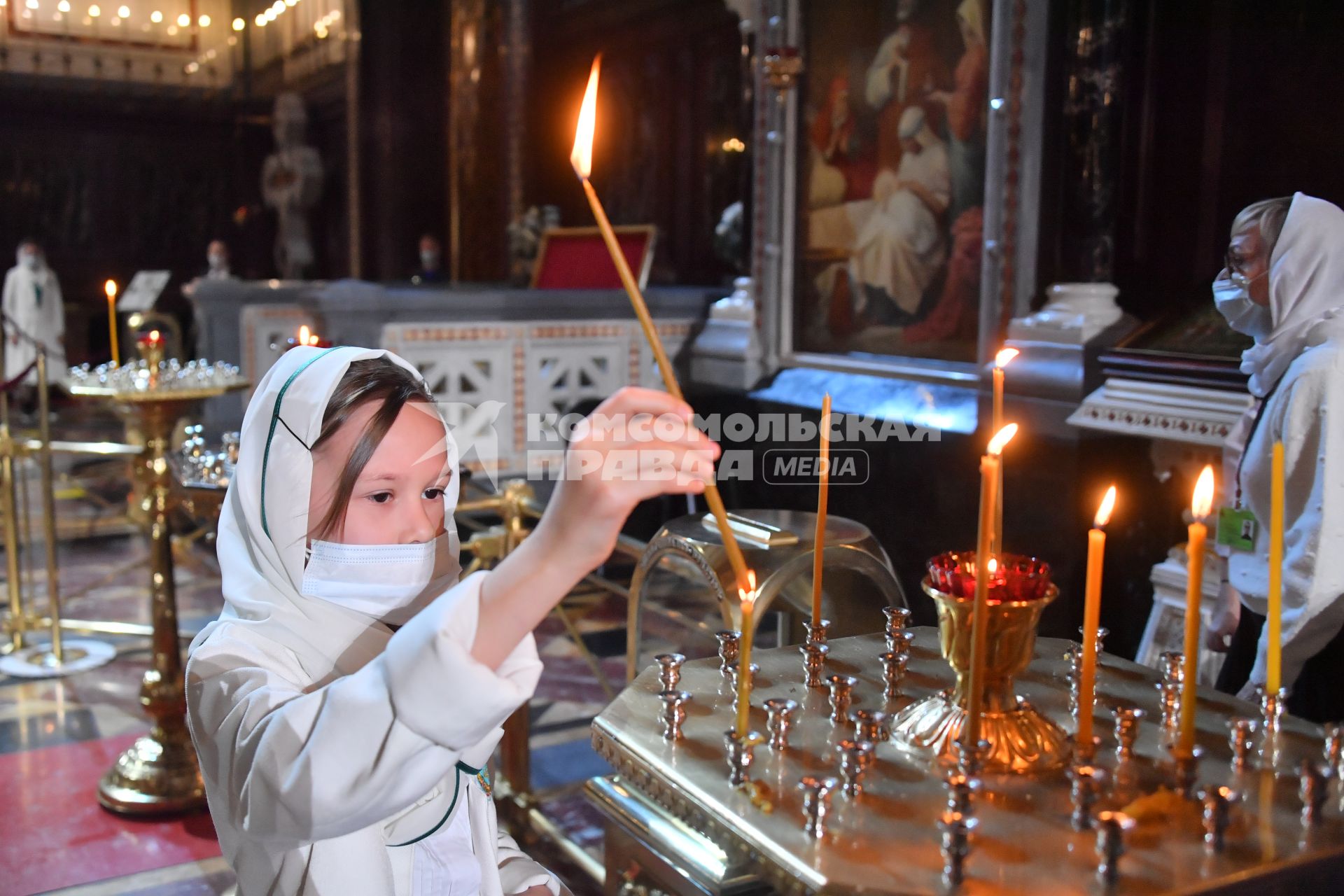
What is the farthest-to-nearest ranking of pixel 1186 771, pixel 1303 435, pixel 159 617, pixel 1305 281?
pixel 159 617 → pixel 1305 281 → pixel 1303 435 → pixel 1186 771

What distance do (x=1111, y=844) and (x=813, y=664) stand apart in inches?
22.1

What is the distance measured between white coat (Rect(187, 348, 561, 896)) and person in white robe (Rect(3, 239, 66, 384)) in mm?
12128

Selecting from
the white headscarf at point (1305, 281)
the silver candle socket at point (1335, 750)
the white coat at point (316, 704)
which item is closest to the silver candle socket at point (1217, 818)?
the silver candle socket at point (1335, 750)

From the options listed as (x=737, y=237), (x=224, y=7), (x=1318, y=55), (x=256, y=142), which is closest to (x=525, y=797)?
(x=1318, y=55)

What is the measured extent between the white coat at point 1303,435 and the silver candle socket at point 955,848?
4.86 ft

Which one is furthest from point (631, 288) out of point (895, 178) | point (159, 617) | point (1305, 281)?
point (895, 178)

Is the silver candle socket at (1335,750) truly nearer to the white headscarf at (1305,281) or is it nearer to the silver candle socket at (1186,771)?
the silver candle socket at (1186,771)

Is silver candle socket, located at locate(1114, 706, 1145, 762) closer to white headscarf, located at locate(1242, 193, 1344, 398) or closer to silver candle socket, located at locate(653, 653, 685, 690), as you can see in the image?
silver candle socket, located at locate(653, 653, 685, 690)

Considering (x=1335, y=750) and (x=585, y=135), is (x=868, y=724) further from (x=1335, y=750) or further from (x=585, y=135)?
(x=585, y=135)

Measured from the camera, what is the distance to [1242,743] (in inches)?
49.4

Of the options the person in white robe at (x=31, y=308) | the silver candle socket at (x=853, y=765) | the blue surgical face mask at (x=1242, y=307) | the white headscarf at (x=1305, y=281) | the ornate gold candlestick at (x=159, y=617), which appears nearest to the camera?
the silver candle socket at (x=853, y=765)

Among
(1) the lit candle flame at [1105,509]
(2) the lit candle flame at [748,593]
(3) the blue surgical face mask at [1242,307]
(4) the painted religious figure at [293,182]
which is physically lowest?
(2) the lit candle flame at [748,593]

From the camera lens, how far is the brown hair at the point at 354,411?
1314 mm

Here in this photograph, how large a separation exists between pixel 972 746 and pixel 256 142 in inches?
636
